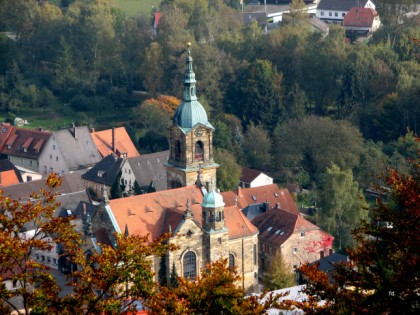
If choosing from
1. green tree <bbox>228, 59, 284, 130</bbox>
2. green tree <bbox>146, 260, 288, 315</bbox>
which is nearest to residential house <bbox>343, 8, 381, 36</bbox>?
green tree <bbox>228, 59, 284, 130</bbox>

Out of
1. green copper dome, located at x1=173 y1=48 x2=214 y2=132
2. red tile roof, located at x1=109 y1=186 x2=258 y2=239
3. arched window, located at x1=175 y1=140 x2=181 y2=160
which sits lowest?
red tile roof, located at x1=109 y1=186 x2=258 y2=239

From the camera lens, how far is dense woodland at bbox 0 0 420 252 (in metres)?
78.5

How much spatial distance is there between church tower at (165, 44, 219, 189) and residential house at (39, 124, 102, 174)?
2495 cm

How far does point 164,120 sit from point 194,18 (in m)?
28.1

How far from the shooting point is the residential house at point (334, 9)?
128m

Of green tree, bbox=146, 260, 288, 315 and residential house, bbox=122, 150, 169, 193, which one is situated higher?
green tree, bbox=146, 260, 288, 315

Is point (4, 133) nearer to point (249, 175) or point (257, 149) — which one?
point (257, 149)


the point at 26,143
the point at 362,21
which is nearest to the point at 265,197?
the point at 26,143

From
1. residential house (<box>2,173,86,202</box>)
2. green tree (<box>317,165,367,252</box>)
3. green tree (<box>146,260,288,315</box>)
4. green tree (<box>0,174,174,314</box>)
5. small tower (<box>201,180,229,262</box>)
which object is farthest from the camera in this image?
residential house (<box>2,173,86,202</box>)

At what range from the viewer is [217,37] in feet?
342

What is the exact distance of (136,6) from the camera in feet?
472

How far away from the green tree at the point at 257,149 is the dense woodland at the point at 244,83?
0.35ft

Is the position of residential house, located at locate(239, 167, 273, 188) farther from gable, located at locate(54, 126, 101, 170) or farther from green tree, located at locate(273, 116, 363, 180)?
gable, located at locate(54, 126, 101, 170)

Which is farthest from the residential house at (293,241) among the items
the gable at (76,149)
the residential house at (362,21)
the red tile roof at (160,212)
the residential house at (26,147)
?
the residential house at (362,21)
